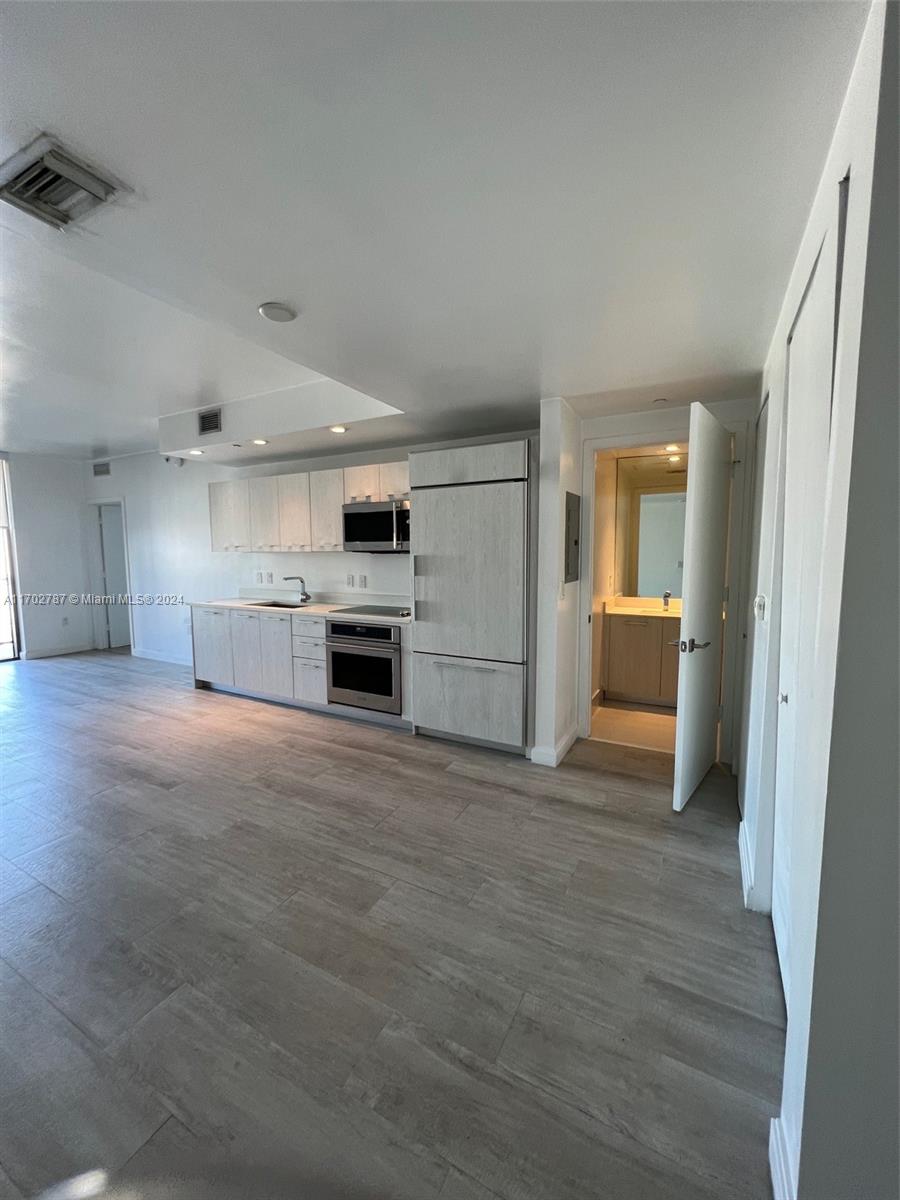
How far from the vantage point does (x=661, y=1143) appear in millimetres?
1231

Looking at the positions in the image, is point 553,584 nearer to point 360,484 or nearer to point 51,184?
point 360,484

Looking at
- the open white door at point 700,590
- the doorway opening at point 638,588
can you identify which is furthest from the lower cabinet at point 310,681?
the open white door at point 700,590

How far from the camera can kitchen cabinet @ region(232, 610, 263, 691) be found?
4836mm

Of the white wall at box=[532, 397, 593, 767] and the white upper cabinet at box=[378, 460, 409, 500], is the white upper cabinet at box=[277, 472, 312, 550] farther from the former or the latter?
the white wall at box=[532, 397, 593, 767]

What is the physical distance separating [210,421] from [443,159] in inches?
153

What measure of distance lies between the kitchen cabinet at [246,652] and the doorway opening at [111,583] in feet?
11.5

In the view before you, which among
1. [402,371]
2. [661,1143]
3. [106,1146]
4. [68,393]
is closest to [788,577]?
[661,1143]

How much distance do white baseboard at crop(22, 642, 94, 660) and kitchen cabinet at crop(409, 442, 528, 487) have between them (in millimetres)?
6428

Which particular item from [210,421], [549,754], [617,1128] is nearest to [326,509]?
[210,421]

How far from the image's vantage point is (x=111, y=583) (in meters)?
7.53

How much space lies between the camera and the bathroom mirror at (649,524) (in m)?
4.81

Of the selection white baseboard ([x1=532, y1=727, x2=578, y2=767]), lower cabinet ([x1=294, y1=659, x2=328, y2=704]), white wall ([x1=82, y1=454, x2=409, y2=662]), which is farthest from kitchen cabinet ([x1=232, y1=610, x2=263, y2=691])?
white baseboard ([x1=532, y1=727, x2=578, y2=767])

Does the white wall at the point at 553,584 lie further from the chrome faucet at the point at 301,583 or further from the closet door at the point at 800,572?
the chrome faucet at the point at 301,583

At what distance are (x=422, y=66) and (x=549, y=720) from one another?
10.4 feet
